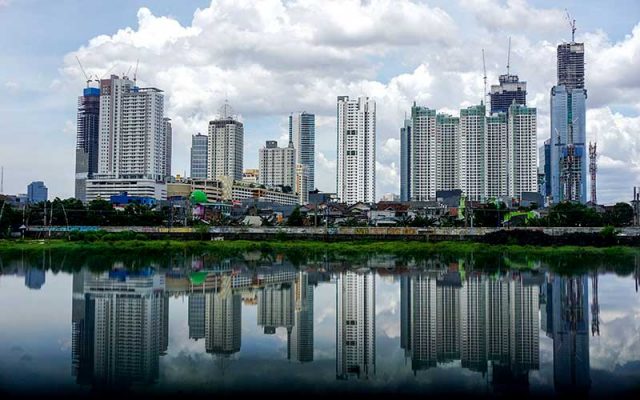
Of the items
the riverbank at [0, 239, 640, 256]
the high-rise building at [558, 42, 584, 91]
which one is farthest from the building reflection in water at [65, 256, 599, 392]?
the high-rise building at [558, 42, 584, 91]

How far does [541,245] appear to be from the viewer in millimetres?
42594

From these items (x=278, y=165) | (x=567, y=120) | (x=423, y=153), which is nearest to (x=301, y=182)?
(x=278, y=165)

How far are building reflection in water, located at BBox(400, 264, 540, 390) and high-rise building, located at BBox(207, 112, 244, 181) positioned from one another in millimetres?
114301

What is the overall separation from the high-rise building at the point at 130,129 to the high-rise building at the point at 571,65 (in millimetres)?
90363

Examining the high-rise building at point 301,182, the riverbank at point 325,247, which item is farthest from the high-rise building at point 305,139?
the riverbank at point 325,247

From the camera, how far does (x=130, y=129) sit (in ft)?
374

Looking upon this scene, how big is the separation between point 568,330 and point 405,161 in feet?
340

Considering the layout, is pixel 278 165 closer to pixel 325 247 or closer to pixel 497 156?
pixel 497 156

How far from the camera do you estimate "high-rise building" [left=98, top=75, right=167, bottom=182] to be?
11244 cm

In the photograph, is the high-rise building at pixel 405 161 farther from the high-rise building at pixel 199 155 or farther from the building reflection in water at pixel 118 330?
the building reflection in water at pixel 118 330

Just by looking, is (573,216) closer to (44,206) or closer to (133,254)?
(133,254)

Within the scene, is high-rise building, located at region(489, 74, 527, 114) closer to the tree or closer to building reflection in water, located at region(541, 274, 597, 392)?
the tree

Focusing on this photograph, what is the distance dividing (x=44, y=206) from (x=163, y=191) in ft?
142

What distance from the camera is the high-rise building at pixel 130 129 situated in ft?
369
